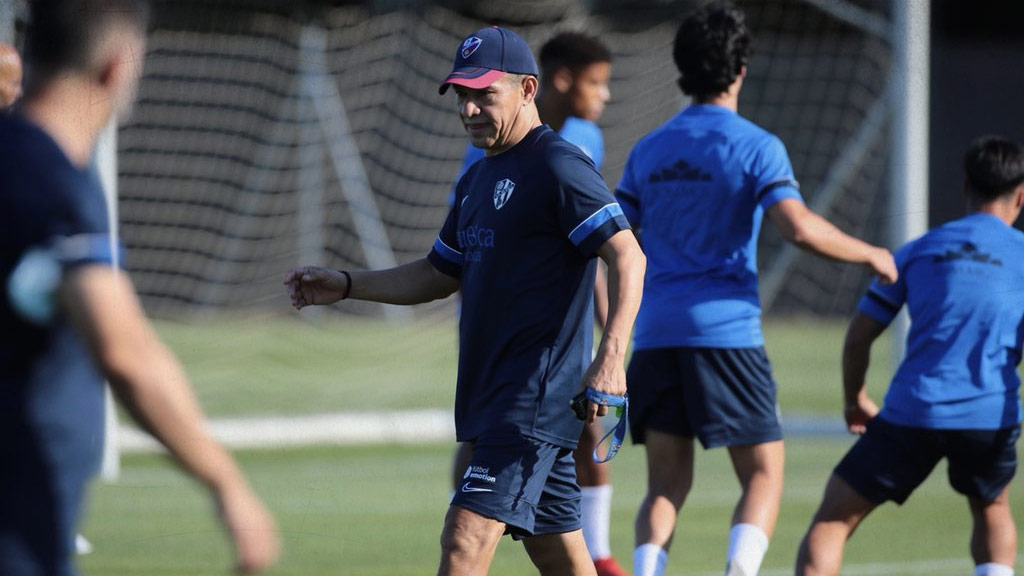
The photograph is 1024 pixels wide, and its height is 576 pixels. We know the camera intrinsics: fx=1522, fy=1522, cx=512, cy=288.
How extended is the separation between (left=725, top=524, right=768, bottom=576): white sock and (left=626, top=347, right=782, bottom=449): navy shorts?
1.08 feet

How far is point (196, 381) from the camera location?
1633 centimetres

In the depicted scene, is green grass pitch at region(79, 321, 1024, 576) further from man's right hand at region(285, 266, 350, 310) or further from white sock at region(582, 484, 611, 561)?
man's right hand at region(285, 266, 350, 310)

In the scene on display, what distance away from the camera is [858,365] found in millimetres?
5734

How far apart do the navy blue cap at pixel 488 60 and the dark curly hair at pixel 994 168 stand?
76.4 inches

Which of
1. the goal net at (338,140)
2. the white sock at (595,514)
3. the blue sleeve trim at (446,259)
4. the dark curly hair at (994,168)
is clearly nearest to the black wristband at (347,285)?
the blue sleeve trim at (446,259)

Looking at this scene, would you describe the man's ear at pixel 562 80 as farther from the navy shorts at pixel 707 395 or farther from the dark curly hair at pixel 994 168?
the dark curly hair at pixel 994 168

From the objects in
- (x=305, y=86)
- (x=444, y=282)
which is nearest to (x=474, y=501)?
(x=444, y=282)

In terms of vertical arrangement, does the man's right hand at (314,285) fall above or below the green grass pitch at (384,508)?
above

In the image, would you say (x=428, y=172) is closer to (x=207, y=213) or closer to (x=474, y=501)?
(x=207, y=213)

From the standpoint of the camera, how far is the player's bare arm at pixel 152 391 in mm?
2773

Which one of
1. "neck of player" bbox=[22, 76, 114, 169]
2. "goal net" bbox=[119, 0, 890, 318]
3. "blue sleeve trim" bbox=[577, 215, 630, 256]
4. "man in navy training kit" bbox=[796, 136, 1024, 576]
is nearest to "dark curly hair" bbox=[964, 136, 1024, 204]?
"man in navy training kit" bbox=[796, 136, 1024, 576]

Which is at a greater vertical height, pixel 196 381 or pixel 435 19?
pixel 435 19

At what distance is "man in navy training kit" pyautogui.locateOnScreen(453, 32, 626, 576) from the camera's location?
678 centimetres

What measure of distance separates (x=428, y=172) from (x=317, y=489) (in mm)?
10858
